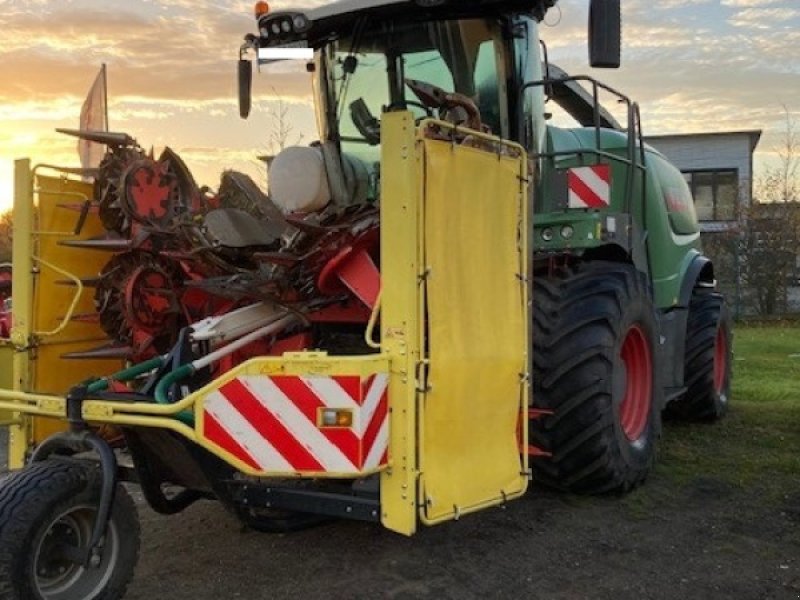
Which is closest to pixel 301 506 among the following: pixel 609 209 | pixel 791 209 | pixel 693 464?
pixel 609 209

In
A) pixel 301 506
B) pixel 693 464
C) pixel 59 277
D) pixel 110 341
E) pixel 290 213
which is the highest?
pixel 290 213

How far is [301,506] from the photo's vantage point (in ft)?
11.7

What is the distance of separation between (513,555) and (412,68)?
251 cm

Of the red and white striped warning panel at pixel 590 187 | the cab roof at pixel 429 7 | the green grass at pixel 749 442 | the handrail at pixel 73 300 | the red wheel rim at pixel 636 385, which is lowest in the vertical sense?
the green grass at pixel 749 442

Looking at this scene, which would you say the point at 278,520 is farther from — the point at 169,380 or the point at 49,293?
the point at 49,293

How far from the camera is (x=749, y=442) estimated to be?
276 inches

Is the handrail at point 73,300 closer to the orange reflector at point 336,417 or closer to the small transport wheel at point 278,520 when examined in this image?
the small transport wheel at point 278,520

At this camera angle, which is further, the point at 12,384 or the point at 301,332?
the point at 12,384

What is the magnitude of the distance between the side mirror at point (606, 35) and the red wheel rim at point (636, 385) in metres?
1.68

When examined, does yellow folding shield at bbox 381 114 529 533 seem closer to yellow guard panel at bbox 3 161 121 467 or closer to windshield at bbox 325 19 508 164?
windshield at bbox 325 19 508 164

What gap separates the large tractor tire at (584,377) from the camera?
4668mm

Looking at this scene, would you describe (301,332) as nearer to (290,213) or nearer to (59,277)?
(290,213)

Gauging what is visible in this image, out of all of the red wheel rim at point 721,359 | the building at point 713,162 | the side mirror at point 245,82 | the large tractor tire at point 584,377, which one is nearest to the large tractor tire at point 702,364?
the red wheel rim at point 721,359

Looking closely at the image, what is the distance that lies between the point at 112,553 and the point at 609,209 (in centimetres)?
356
